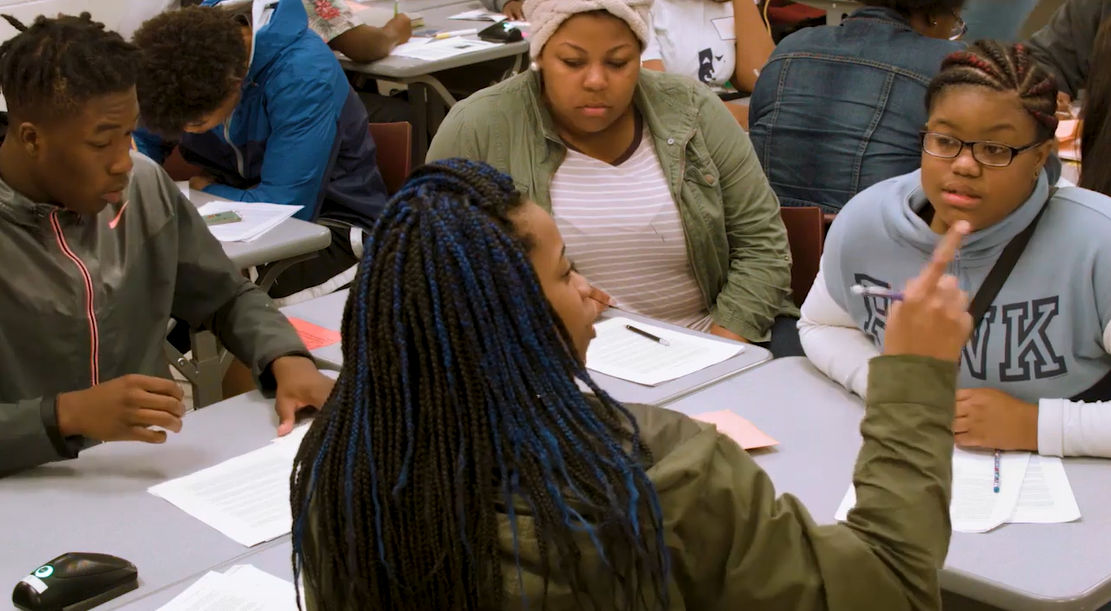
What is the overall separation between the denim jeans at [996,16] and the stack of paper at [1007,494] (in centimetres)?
363

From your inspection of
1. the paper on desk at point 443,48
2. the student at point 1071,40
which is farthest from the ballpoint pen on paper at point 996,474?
the paper on desk at point 443,48

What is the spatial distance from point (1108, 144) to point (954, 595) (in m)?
1.23

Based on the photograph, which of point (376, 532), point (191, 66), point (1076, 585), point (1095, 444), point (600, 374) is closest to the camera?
point (376, 532)

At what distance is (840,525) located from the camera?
1.10 m

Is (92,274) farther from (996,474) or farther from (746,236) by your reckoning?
(996,474)

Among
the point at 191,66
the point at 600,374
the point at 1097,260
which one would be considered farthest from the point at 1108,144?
the point at 191,66

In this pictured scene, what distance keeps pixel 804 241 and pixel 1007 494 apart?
123 centimetres

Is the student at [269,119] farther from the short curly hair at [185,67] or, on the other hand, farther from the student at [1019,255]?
the student at [1019,255]

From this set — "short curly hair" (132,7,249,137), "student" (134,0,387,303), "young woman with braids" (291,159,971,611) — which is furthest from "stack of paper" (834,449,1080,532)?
"short curly hair" (132,7,249,137)

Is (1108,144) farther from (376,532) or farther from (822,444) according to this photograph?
(376,532)

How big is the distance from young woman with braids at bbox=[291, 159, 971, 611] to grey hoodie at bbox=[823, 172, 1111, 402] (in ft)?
2.83

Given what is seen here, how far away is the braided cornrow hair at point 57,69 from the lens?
1.91 meters

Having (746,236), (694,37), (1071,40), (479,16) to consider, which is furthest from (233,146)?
(1071,40)

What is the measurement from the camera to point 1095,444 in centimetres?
166
